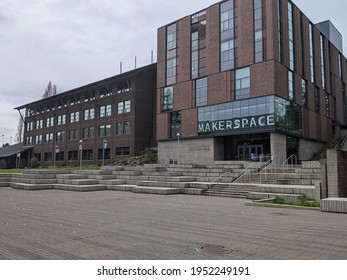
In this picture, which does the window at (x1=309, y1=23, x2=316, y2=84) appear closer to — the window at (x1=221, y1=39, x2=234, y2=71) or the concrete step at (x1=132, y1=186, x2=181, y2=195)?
the window at (x1=221, y1=39, x2=234, y2=71)

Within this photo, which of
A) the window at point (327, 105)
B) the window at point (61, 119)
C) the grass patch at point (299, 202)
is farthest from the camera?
the window at point (61, 119)

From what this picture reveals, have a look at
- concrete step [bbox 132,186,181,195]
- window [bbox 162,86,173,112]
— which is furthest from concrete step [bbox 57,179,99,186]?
window [bbox 162,86,173,112]

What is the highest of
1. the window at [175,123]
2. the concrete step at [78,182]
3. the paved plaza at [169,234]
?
the window at [175,123]

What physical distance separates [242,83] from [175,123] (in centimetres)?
1098

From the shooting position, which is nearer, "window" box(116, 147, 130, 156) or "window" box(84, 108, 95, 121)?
"window" box(116, 147, 130, 156)

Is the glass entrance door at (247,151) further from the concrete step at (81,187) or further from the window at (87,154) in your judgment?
the window at (87,154)

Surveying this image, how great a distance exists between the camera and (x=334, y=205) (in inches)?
503

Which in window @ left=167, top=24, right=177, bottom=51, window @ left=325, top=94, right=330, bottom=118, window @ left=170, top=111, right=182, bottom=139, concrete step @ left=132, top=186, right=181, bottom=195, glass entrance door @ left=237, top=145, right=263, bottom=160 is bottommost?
concrete step @ left=132, top=186, right=181, bottom=195

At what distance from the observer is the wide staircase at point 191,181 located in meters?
20.2

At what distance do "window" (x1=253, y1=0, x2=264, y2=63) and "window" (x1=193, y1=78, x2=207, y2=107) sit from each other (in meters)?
7.45

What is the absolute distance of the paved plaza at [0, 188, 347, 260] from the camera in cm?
625

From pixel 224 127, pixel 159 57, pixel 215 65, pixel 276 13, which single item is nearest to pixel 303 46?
pixel 276 13

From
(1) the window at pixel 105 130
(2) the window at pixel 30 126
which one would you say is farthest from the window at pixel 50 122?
(1) the window at pixel 105 130

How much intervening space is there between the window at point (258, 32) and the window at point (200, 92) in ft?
24.4
